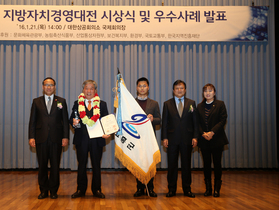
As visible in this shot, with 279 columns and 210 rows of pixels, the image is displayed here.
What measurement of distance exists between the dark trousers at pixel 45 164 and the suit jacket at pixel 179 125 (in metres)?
1.55

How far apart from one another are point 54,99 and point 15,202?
1.43m

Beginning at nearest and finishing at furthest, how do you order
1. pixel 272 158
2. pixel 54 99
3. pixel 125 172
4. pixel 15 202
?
pixel 15 202 < pixel 54 99 < pixel 125 172 < pixel 272 158

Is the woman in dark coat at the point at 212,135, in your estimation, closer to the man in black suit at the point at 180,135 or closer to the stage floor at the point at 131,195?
the man in black suit at the point at 180,135

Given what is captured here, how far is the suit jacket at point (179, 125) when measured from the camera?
3.77 metres

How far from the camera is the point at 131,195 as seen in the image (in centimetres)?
385

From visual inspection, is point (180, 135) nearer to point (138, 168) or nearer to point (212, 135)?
point (212, 135)

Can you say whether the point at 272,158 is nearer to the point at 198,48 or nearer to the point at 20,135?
the point at 198,48

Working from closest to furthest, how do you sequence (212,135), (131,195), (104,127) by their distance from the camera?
(104,127) → (212,135) → (131,195)

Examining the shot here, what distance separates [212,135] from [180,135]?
445mm

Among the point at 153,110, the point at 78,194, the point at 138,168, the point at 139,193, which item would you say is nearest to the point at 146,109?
the point at 153,110

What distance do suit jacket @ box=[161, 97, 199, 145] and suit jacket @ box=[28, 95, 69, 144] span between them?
144 cm

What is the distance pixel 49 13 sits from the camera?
6008mm

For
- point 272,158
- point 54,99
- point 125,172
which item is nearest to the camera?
point 54,99

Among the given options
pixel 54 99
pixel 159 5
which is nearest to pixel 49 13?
pixel 159 5
